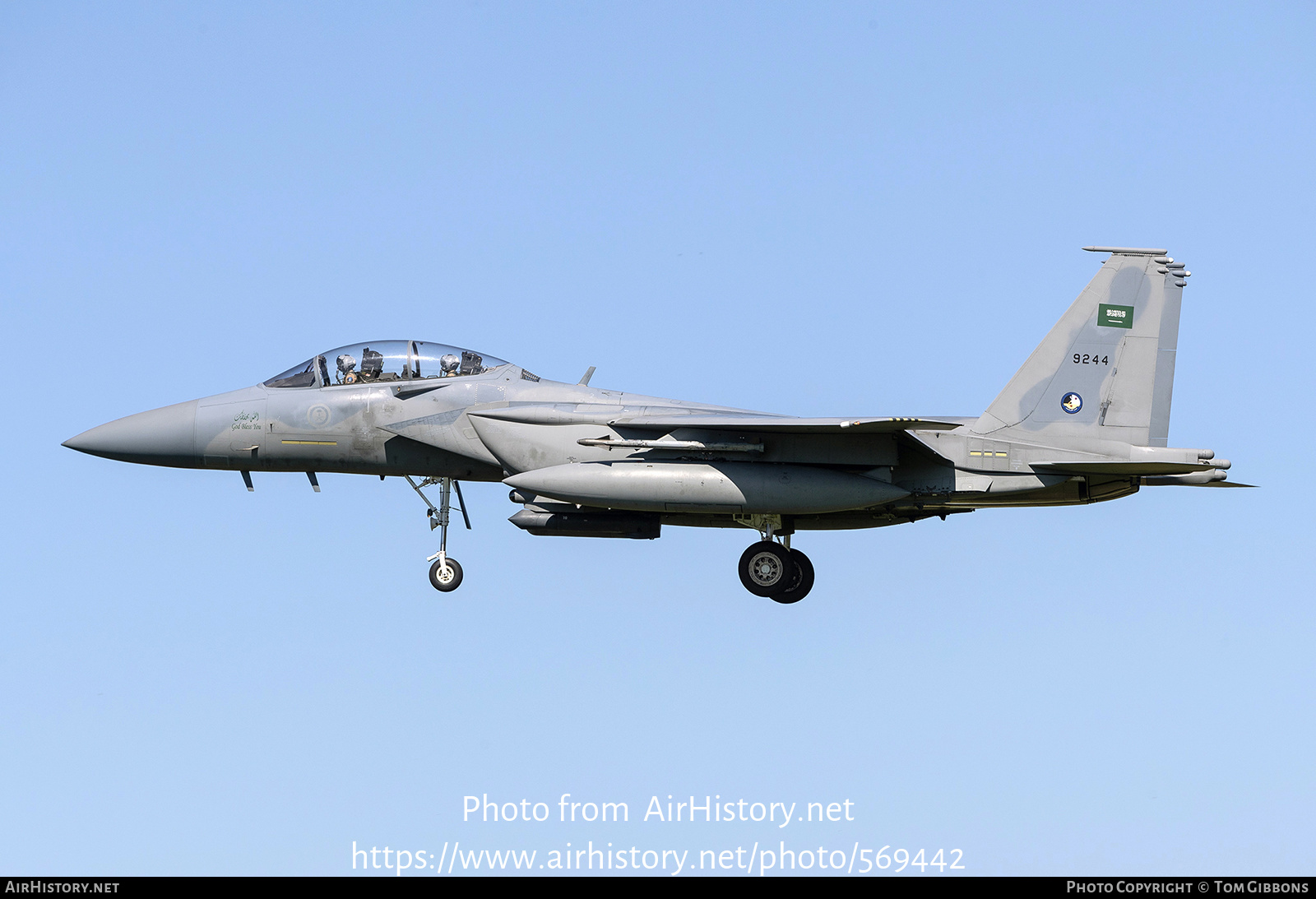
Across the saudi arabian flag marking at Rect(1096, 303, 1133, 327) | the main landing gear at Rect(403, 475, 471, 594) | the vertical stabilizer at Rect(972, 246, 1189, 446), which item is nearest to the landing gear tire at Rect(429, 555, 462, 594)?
the main landing gear at Rect(403, 475, 471, 594)

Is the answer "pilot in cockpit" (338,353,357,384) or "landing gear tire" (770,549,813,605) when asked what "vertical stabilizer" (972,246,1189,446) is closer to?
"landing gear tire" (770,549,813,605)

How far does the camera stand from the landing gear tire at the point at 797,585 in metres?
17.9

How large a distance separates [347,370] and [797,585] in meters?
6.23

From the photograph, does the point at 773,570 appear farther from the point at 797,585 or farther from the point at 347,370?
the point at 347,370

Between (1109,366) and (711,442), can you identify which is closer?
(711,442)

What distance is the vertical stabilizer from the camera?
55.4 ft

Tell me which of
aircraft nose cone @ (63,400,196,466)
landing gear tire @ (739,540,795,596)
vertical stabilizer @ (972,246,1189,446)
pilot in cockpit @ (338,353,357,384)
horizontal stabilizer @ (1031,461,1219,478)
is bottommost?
landing gear tire @ (739,540,795,596)

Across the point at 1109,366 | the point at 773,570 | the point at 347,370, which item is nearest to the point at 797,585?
the point at 773,570

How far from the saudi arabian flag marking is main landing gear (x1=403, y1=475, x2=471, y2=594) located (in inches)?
319

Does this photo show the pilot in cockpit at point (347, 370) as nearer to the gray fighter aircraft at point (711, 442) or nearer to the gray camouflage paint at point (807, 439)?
the gray fighter aircraft at point (711, 442)

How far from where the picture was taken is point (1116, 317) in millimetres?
17047
